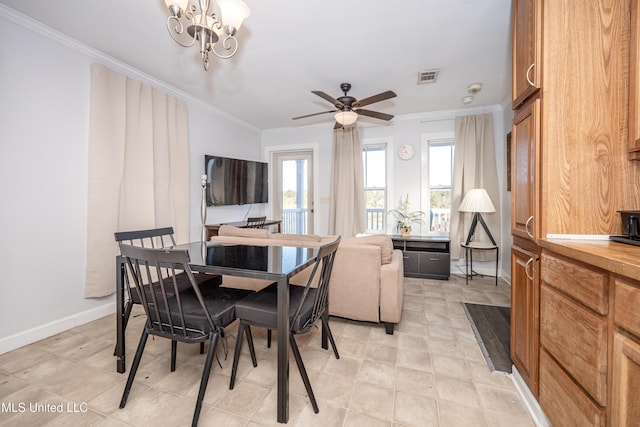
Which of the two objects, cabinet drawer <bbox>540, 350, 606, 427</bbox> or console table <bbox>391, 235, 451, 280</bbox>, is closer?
cabinet drawer <bbox>540, 350, 606, 427</bbox>

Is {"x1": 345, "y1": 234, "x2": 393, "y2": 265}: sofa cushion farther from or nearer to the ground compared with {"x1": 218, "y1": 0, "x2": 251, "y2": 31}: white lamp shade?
nearer to the ground

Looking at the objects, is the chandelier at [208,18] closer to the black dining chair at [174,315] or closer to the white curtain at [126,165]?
the black dining chair at [174,315]

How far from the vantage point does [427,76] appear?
9.93 ft

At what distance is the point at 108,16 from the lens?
207 cm

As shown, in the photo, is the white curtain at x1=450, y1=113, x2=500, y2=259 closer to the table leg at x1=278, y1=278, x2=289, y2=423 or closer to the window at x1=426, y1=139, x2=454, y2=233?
the window at x1=426, y1=139, x2=454, y2=233

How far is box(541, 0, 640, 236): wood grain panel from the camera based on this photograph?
4.11 feet

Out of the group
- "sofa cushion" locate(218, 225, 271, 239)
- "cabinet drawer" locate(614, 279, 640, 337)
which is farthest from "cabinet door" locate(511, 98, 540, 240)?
"sofa cushion" locate(218, 225, 271, 239)

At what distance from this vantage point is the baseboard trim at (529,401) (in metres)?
1.32

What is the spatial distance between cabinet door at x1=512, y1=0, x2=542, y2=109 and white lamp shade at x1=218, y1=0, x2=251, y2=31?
155 cm

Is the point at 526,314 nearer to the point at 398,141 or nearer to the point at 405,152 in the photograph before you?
the point at 405,152

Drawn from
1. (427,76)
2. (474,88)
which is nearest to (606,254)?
(427,76)

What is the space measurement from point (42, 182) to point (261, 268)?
7.21 ft

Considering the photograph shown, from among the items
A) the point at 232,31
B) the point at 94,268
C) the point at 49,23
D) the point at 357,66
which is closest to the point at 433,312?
the point at 357,66

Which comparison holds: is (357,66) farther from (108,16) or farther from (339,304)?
(339,304)
